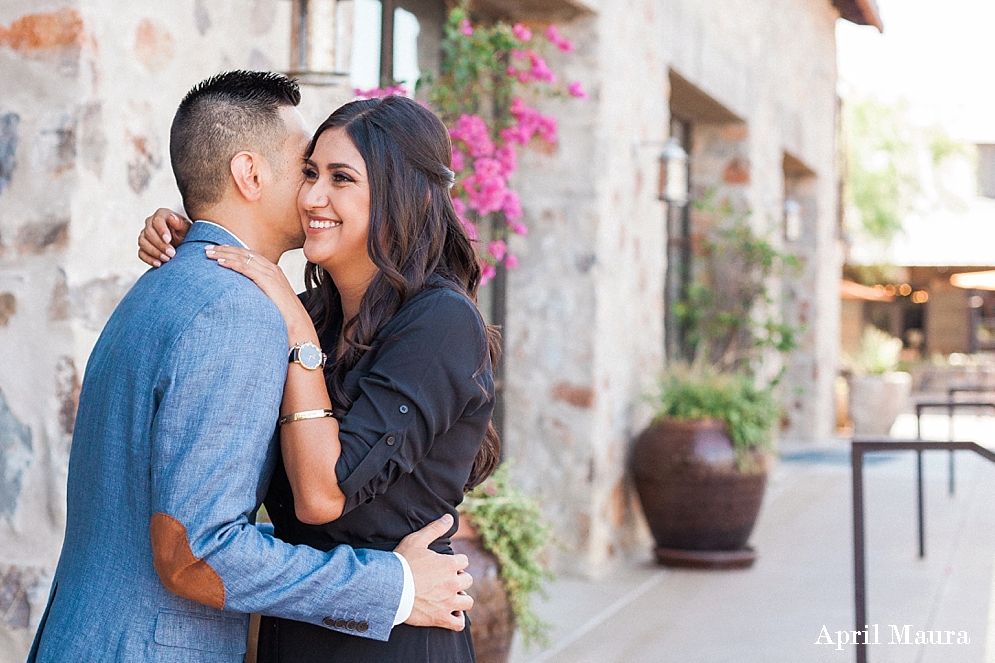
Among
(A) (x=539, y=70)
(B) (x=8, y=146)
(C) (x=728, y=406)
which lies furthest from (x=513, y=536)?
(C) (x=728, y=406)

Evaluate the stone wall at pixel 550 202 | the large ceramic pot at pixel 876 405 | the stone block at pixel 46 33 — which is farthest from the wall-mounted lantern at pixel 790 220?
the stone block at pixel 46 33

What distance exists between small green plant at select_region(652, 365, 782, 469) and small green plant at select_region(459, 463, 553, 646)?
2.48 meters

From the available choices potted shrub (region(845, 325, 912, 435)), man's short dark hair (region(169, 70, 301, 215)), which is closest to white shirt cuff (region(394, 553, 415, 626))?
man's short dark hair (region(169, 70, 301, 215))

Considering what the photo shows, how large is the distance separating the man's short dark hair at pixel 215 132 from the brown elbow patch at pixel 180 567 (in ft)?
1.65

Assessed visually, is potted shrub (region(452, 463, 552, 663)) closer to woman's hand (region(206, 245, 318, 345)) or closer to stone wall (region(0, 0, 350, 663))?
stone wall (region(0, 0, 350, 663))

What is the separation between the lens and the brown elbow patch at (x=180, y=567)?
1.45 meters

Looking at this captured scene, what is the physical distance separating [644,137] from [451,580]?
15.5 feet

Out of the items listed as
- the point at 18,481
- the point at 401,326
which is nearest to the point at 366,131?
the point at 401,326

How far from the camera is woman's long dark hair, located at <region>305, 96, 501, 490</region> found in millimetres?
1740

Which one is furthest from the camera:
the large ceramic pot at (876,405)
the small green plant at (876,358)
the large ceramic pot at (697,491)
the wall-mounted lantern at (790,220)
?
the small green plant at (876,358)

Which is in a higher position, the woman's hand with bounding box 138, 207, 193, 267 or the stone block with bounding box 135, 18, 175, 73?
the stone block with bounding box 135, 18, 175, 73

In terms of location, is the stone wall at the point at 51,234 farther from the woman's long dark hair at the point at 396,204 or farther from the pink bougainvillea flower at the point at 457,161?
the pink bougainvillea flower at the point at 457,161

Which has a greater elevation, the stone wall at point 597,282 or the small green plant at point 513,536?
Result: the stone wall at point 597,282

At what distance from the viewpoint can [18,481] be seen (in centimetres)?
269
